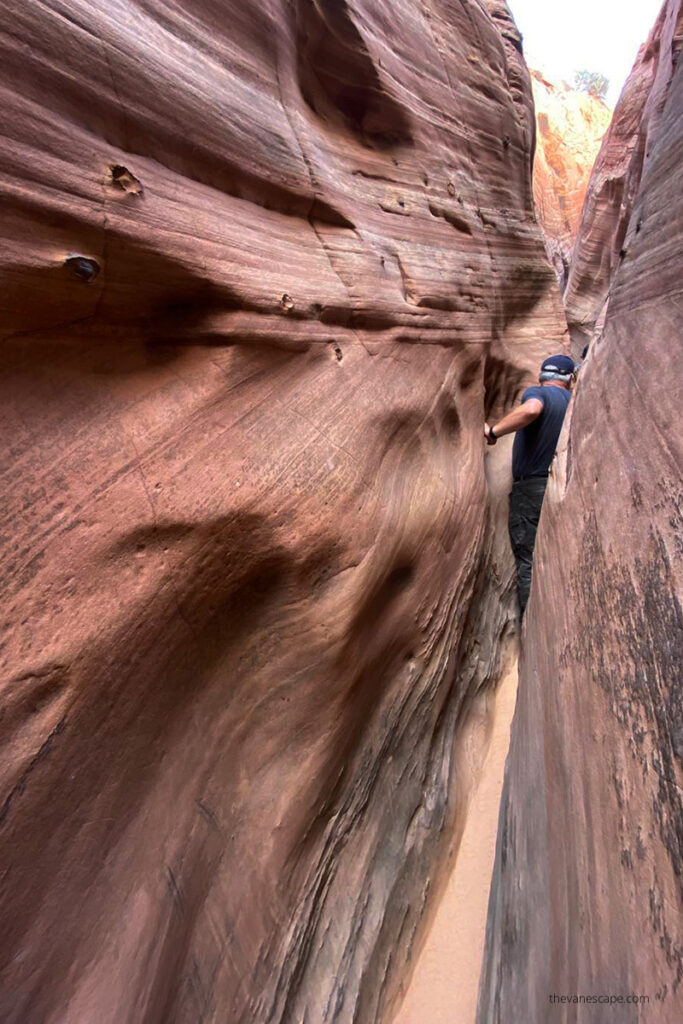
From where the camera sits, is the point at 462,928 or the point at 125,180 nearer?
the point at 125,180

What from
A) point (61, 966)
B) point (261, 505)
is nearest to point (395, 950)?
point (61, 966)

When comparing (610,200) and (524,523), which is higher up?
(610,200)

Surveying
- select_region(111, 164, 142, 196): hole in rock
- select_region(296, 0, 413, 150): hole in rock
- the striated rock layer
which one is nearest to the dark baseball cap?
the striated rock layer

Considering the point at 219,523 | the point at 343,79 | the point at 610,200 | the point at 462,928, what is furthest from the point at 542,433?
the point at 610,200

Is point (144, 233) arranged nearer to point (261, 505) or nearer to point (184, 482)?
point (184, 482)

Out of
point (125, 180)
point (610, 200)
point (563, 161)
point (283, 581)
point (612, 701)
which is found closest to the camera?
point (612, 701)

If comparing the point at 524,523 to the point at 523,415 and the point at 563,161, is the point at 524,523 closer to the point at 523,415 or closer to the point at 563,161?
the point at 523,415

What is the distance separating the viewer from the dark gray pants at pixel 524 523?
3523 millimetres

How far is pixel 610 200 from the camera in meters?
7.78

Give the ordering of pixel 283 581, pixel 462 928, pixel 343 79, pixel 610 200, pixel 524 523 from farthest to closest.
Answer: pixel 610 200 → pixel 524 523 → pixel 343 79 → pixel 462 928 → pixel 283 581

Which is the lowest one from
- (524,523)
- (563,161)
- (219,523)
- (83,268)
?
(524,523)

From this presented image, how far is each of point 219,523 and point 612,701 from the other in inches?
51.5

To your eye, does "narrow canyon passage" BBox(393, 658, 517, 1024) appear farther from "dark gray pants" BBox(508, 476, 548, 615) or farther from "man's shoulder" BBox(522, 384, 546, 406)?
"man's shoulder" BBox(522, 384, 546, 406)

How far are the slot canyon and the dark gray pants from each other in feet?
3.42
